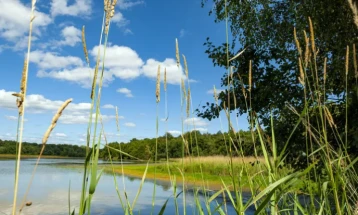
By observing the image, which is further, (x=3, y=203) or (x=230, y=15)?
(x=3, y=203)

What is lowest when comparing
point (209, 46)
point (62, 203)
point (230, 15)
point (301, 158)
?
point (62, 203)

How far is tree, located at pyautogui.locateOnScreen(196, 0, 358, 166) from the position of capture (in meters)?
4.58

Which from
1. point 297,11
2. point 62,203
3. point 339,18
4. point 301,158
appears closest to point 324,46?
point 339,18

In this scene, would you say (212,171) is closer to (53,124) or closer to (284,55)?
(284,55)

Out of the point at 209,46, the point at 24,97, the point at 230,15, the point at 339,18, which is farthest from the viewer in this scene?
the point at 230,15

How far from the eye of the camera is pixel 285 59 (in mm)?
5711

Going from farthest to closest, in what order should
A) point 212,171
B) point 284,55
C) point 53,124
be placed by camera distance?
point 212,171
point 284,55
point 53,124

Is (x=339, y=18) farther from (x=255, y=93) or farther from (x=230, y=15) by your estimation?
(x=230, y=15)

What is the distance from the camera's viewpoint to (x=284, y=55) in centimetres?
562

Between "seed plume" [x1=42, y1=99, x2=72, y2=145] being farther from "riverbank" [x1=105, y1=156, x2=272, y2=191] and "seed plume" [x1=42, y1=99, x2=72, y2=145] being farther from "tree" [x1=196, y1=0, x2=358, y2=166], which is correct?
"tree" [x1=196, y1=0, x2=358, y2=166]

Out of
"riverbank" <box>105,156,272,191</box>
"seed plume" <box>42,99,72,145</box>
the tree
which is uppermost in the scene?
the tree

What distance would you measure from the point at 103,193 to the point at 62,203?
5.97 ft

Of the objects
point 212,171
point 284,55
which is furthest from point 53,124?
point 212,171

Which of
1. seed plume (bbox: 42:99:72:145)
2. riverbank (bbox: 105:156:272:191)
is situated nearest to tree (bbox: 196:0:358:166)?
riverbank (bbox: 105:156:272:191)
